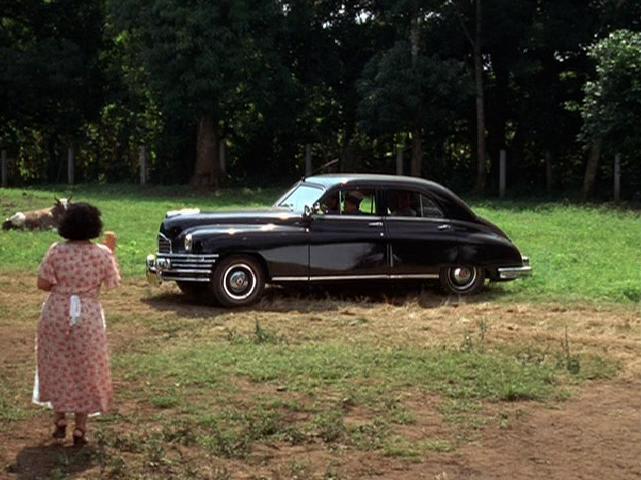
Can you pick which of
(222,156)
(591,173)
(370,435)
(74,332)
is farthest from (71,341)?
(222,156)

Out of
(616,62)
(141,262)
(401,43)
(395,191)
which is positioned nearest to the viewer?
(395,191)

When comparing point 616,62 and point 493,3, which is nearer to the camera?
point 616,62

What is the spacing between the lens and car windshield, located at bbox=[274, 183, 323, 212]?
11531mm

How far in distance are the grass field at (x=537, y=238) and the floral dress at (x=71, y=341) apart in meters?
6.81

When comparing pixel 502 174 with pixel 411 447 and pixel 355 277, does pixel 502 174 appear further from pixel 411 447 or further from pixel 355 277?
pixel 411 447

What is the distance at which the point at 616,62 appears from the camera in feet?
76.1

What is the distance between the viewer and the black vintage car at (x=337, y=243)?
35.4 ft

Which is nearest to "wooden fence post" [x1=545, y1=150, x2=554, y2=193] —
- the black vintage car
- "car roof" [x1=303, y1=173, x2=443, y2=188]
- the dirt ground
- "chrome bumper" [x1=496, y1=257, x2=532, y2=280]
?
"chrome bumper" [x1=496, y1=257, x2=532, y2=280]

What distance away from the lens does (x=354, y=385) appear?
7.24 metres

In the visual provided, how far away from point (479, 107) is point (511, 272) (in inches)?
697

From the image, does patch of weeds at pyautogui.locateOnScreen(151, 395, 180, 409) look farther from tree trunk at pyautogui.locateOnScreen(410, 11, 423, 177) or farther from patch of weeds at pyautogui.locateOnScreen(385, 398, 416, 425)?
tree trunk at pyautogui.locateOnScreen(410, 11, 423, 177)

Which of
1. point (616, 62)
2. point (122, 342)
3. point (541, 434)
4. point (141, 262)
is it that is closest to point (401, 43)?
point (616, 62)

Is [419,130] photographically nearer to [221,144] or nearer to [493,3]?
[493,3]

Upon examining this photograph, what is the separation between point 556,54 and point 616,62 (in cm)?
665
